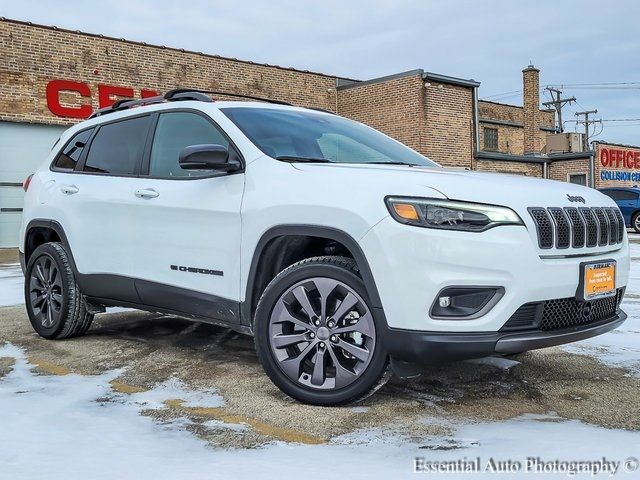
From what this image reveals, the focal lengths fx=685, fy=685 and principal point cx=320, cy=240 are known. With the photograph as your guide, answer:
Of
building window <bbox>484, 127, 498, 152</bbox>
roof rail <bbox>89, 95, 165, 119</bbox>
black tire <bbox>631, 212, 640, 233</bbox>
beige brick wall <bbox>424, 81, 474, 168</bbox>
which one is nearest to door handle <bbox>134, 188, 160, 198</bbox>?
roof rail <bbox>89, 95, 165, 119</bbox>

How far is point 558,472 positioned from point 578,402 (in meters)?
1.03

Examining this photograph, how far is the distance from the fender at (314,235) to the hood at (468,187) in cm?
29

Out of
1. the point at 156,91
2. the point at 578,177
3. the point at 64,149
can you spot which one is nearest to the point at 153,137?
the point at 64,149

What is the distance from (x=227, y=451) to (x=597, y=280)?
2.04 meters

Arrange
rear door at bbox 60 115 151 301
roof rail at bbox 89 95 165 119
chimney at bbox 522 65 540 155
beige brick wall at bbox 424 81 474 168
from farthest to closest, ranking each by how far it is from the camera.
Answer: chimney at bbox 522 65 540 155 < beige brick wall at bbox 424 81 474 168 < roof rail at bbox 89 95 165 119 < rear door at bbox 60 115 151 301

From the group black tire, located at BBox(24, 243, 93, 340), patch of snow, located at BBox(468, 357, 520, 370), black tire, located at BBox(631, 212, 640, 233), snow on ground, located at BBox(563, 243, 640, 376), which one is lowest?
black tire, located at BBox(631, 212, 640, 233)

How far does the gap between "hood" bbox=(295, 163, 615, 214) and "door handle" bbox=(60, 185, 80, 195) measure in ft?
7.31

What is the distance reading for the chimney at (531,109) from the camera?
32844 mm

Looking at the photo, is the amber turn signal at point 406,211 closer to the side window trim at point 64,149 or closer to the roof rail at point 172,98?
the roof rail at point 172,98

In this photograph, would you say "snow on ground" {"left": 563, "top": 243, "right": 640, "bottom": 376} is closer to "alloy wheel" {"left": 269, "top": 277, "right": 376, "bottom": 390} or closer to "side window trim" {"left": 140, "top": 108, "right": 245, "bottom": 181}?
"alloy wheel" {"left": 269, "top": 277, "right": 376, "bottom": 390}

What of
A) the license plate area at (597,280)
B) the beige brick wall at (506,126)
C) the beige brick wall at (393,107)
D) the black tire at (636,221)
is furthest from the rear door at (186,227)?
the beige brick wall at (506,126)

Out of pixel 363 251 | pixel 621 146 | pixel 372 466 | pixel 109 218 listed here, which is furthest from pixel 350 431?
pixel 621 146

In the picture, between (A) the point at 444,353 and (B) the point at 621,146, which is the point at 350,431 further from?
(B) the point at 621,146

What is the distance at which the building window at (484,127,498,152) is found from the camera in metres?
39.8
